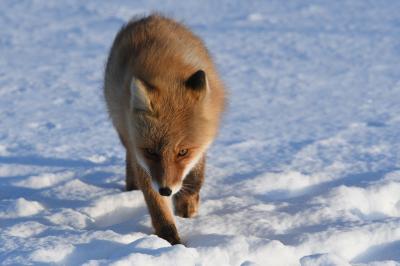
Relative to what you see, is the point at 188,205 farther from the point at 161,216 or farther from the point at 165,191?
the point at 165,191

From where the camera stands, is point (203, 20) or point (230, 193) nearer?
point (230, 193)

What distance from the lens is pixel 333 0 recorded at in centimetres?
1271

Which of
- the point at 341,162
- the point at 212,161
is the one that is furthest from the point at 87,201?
the point at 341,162

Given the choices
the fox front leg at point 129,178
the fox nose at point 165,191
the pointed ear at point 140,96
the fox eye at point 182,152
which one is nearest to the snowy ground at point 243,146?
the fox front leg at point 129,178

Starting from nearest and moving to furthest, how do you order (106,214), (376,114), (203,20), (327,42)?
(106,214) < (376,114) < (327,42) < (203,20)

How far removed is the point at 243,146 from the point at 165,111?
2426mm

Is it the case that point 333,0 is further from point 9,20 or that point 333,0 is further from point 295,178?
point 295,178

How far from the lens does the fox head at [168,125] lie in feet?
12.5

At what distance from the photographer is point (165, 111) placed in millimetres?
3887

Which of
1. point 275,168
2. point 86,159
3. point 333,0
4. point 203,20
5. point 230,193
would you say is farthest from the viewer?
point 333,0

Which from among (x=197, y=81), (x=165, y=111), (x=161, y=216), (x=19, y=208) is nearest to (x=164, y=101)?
(x=165, y=111)

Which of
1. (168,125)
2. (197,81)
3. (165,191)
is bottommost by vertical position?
(165,191)

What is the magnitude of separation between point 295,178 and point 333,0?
8.30 m

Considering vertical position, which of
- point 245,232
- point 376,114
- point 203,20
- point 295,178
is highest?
point 203,20
